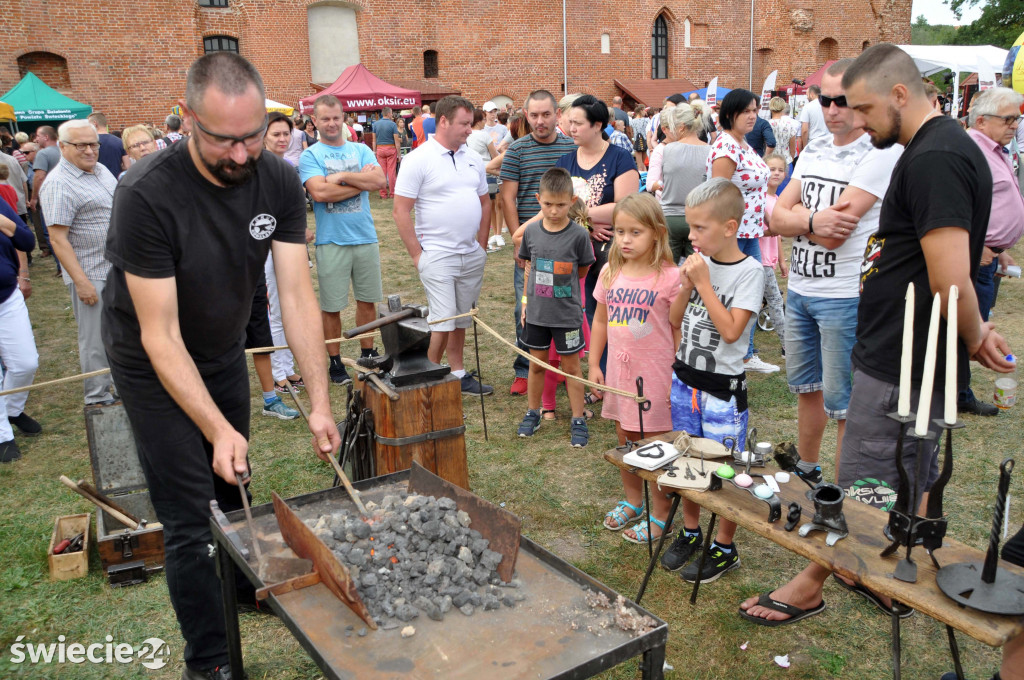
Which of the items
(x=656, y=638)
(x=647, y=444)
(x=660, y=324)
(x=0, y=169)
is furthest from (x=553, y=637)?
(x=0, y=169)

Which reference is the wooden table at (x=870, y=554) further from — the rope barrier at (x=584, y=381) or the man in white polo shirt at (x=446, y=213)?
the man in white polo shirt at (x=446, y=213)

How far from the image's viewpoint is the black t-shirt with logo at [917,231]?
Result: 2.31 m

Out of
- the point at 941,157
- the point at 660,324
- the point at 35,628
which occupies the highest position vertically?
the point at 941,157

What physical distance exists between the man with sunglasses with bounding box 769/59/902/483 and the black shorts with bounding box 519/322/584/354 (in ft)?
4.83

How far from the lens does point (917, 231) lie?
2418 mm

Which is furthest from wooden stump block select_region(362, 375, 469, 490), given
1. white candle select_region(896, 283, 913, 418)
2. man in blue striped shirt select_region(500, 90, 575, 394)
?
white candle select_region(896, 283, 913, 418)

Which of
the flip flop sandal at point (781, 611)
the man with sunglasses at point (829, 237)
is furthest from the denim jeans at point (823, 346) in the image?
the flip flop sandal at point (781, 611)

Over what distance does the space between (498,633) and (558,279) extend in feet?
10.2

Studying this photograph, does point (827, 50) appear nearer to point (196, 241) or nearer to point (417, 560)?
point (196, 241)

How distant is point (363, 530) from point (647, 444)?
1.18 metres

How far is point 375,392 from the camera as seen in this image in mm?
3693

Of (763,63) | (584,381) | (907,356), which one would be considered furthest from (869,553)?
(763,63)

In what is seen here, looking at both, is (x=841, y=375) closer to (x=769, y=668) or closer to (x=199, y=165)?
(x=769, y=668)

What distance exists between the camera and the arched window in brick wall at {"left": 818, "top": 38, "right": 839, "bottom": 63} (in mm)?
34344
